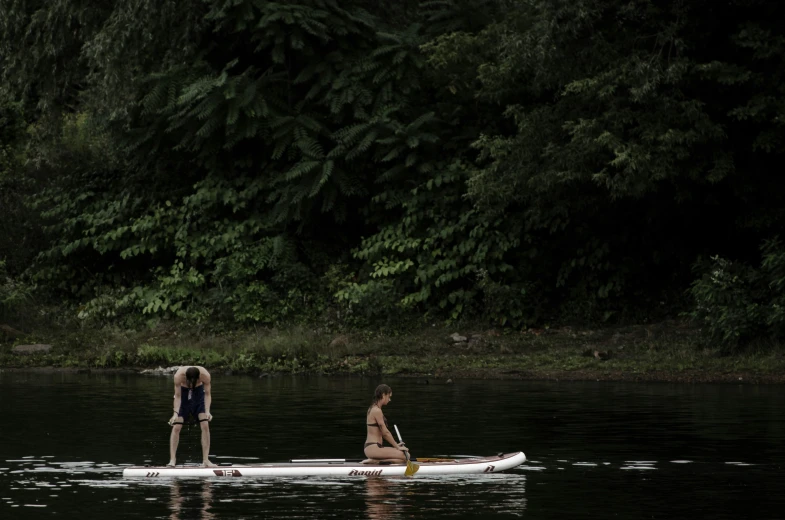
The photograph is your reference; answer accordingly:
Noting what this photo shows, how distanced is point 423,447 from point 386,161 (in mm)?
17021

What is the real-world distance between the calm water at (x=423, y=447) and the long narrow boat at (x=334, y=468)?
14 centimetres

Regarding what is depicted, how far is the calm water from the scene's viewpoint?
14.0 m

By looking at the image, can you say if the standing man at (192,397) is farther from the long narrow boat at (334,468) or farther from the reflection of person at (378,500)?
the reflection of person at (378,500)

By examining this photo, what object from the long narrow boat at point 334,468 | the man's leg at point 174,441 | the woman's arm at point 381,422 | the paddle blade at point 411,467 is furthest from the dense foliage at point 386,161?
the man's leg at point 174,441

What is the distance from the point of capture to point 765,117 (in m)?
27.1

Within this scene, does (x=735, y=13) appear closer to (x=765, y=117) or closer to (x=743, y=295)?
(x=765, y=117)

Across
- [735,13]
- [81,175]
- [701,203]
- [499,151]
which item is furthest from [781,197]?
[81,175]

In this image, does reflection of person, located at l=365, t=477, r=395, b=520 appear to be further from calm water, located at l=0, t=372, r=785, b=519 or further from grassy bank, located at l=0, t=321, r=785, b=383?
grassy bank, located at l=0, t=321, r=785, b=383

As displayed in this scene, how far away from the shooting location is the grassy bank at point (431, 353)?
27.3 metres

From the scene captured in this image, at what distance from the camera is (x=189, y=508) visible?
46.0 ft

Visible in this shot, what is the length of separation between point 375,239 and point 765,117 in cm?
1138

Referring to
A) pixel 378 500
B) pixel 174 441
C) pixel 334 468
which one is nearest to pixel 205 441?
pixel 174 441

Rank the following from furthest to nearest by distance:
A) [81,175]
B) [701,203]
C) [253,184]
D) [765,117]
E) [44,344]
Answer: [81,175] < [253,184] < [44,344] < [701,203] < [765,117]

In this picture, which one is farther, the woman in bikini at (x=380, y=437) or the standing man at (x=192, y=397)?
the standing man at (x=192, y=397)
